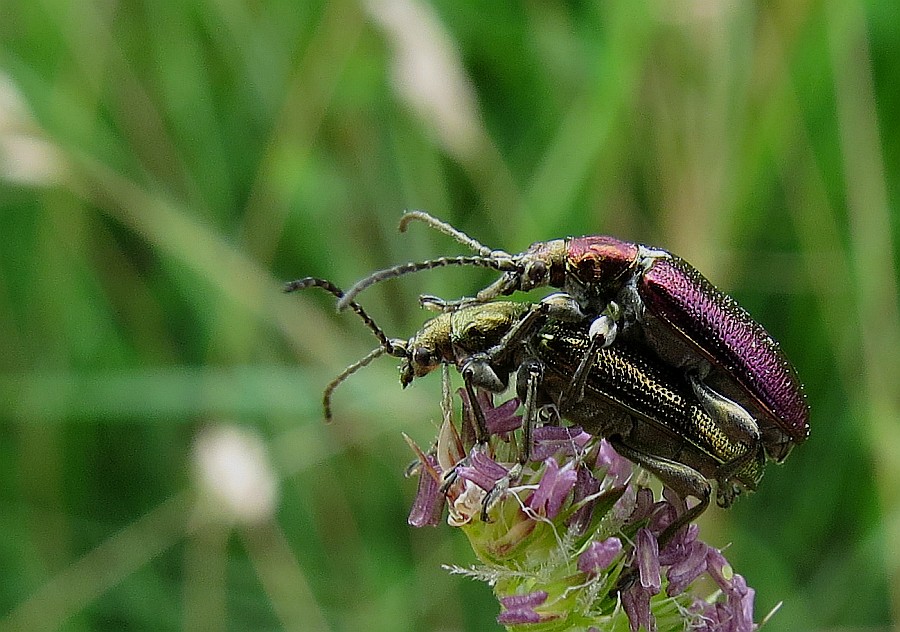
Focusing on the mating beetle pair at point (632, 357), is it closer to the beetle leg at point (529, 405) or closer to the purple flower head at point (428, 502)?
the beetle leg at point (529, 405)

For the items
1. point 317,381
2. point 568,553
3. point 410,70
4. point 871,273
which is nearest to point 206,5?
point 410,70

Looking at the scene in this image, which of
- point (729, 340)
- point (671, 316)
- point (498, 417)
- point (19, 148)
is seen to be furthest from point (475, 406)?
point (19, 148)

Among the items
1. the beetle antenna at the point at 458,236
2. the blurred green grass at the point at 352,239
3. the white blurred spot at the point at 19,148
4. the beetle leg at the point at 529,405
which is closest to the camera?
the beetle leg at the point at 529,405

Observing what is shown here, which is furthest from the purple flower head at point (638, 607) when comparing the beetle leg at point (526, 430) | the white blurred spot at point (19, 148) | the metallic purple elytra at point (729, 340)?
the white blurred spot at point (19, 148)

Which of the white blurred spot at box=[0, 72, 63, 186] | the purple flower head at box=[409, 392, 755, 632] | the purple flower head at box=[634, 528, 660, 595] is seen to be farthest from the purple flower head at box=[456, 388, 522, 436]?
the white blurred spot at box=[0, 72, 63, 186]

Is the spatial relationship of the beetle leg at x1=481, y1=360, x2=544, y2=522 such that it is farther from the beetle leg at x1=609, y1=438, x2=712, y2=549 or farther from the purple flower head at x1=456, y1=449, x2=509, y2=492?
the beetle leg at x1=609, y1=438, x2=712, y2=549

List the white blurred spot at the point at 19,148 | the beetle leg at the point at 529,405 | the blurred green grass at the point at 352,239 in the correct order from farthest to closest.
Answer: the blurred green grass at the point at 352,239
the white blurred spot at the point at 19,148
the beetle leg at the point at 529,405

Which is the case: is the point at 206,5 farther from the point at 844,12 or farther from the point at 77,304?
the point at 844,12

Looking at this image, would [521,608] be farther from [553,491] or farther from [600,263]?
[600,263]
